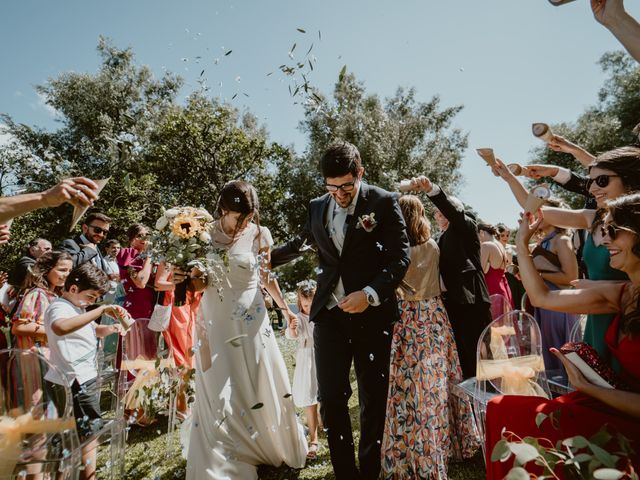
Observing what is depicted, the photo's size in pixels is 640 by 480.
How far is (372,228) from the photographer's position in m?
Result: 3.25

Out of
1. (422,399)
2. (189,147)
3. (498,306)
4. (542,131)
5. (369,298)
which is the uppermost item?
(189,147)

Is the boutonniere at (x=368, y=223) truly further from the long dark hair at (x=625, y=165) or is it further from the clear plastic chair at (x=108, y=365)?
the clear plastic chair at (x=108, y=365)

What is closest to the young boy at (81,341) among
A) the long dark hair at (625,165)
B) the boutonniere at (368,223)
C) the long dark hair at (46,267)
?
the long dark hair at (46,267)

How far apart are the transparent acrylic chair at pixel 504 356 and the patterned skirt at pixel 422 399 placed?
529 millimetres

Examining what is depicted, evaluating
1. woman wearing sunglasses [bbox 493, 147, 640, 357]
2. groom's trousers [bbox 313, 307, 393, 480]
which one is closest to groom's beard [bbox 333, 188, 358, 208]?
groom's trousers [bbox 313, 307, 393, 480]

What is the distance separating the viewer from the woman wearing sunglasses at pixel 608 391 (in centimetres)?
171

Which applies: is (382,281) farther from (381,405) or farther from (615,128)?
(615,128)

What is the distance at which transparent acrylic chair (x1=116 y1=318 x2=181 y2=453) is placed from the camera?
3764 millimetres

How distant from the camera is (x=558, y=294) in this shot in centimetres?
226

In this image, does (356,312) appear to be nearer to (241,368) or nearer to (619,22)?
(241,368)

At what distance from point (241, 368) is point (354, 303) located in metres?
1.27

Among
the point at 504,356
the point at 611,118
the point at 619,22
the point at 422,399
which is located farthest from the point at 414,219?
the point at 611,118

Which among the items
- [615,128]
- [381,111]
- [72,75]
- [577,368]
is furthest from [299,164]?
[577,368]

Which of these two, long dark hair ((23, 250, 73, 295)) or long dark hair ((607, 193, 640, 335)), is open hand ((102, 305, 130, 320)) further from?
long dark hair ((607, 193, 640, 335))
